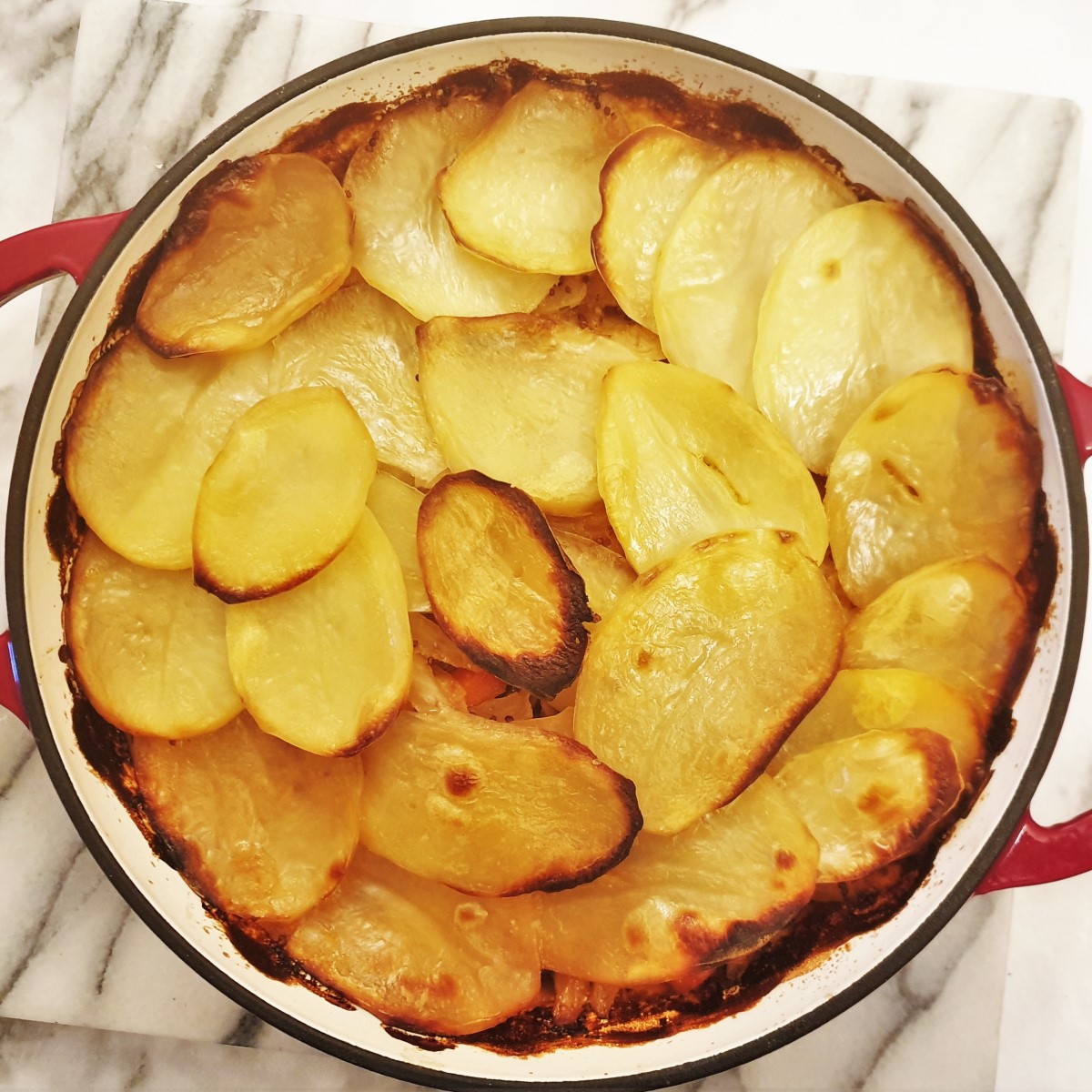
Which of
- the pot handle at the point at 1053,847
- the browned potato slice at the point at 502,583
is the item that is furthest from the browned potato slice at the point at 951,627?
the browned potato slice at the point at 502,583

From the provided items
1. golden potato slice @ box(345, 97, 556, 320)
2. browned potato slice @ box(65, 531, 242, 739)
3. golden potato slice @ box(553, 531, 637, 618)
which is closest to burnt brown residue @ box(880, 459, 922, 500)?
golden potato slice @ box(553, 531, 637, 618)

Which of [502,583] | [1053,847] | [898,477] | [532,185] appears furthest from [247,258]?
[1053,847]

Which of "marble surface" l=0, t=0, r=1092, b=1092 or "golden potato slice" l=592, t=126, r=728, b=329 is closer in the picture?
"golden potato slice" l=592, t=126, r=728, b=329

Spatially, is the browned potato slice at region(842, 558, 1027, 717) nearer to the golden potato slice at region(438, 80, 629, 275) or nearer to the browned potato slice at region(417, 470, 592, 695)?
the browned potato slice at region(417, 470, 592, 695)

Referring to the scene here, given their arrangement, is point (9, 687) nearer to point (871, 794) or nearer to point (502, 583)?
point (502, 583)

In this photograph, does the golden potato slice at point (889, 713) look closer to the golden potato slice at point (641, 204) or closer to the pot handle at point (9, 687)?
the golden potato slice at point (641, 204)

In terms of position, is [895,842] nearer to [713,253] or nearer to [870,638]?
[870,638]

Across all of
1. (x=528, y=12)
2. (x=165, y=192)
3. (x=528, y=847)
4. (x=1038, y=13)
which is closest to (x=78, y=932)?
(x=528, y=847)
